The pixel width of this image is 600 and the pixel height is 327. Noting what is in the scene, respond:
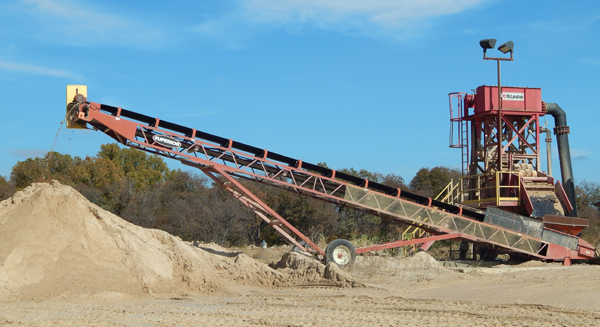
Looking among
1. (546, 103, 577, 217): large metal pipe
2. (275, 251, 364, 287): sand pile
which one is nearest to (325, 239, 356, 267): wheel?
(275, 251, 364, 287): sand pile

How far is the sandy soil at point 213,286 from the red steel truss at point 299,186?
1.63 meters

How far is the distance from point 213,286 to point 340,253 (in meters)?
4.71

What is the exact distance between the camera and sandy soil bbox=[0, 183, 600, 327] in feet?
43.2

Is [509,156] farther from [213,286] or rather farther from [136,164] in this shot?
[136,164]

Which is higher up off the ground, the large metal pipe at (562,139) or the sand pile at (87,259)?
the large metal pipe at (562,139)

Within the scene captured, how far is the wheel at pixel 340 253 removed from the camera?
68.0 feet

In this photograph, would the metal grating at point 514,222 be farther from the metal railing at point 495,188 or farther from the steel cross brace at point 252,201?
the steel cross brace at point 252,201

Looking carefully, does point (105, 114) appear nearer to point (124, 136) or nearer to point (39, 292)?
point (124, 136)

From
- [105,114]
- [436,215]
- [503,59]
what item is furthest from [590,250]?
[105,114]

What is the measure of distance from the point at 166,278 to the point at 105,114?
5.09m

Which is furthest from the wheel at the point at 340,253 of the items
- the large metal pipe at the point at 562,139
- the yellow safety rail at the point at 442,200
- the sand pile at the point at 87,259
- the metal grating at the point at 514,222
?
the large metal pipe at the point at 562,139

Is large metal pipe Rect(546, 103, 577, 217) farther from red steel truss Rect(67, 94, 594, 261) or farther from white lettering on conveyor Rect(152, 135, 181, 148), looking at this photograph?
white lettering on conveyor Rect(152, 135, 181, 148)

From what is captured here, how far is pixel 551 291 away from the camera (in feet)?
54.3

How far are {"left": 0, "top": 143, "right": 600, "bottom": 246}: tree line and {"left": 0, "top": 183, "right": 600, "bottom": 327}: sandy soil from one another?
45.9 ft
